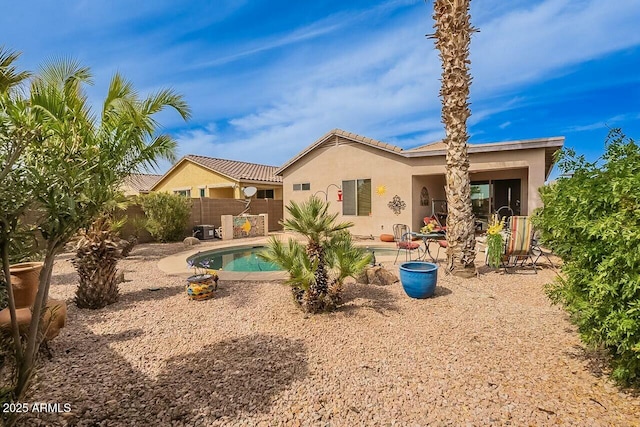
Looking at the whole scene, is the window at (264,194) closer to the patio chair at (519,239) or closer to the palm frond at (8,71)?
the patio chair at (519,239)

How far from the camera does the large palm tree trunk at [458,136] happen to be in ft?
26.8

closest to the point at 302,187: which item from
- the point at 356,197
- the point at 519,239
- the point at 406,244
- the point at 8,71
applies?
the point at 356,197

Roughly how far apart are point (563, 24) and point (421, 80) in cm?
509

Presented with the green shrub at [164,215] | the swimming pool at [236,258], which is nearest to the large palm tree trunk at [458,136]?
the swimming pool at [236,258]

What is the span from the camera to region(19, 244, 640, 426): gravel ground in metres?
3.18

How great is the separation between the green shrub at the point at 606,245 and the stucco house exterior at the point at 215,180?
2253cm

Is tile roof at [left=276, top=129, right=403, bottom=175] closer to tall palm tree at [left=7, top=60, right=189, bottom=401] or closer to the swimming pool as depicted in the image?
the swimming pool

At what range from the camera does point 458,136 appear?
8.30 m

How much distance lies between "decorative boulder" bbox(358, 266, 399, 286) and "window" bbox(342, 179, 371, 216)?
9.86 m

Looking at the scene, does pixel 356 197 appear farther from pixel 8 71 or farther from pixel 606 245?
pixel 8 71

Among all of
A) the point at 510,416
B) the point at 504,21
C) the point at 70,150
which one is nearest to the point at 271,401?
the point at 510,416

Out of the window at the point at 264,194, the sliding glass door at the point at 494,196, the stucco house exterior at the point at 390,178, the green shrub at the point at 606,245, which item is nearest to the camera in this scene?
the green shrub at the point at 606,245

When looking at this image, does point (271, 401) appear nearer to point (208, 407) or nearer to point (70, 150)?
point (208, 407)

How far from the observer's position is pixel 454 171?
8320mm
